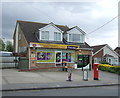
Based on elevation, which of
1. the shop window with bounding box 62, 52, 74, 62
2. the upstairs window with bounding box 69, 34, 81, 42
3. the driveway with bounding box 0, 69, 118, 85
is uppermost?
the upstairs window with bounding box 69, 34, 81, 42

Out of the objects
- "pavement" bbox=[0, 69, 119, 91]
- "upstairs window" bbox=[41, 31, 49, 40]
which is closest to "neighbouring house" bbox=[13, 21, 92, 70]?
"upstairs window" bbox=[41, 31, 49, 40]

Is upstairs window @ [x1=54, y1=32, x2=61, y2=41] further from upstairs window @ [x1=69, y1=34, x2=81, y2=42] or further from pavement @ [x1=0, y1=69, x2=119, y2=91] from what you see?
pavement @ [x1=0, y1=69, x2=119, y2=91]

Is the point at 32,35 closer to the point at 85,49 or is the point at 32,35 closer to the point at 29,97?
the point at 85,49

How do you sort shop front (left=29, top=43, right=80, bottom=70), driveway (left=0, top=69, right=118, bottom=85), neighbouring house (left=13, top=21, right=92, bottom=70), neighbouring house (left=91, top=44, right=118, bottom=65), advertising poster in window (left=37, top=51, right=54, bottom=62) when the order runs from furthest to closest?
neighbouring house (left=91, top=44, right=118, bottom=65) → advertising poster in window (left=37, top=51, right=54, bottom=62) → neighbouring house (left=13, top=21, right=92, bottom=70) → shop front (left=29, top=43, right=80, bottom=70) → driveway (left=0, top=69, right=118, bottom=85)

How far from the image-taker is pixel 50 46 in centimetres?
2258

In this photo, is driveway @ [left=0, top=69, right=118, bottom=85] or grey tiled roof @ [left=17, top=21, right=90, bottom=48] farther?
grey tiled roof @ [left=17, top=21, right=90, bottom=48]

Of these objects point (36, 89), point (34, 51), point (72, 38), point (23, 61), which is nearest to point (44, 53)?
point (34, 51)

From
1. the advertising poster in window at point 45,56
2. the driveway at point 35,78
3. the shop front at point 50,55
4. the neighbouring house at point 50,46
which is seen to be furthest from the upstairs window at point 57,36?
the driveway at point 35,78

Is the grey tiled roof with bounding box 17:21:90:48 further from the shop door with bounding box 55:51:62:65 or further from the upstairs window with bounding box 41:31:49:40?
the shop door with bounding box 55:51:62:65

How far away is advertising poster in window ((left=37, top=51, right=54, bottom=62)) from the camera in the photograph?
22.6 metres

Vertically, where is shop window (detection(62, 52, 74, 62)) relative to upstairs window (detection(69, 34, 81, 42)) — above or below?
below

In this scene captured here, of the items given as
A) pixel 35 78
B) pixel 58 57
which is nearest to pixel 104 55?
pixel 58 57

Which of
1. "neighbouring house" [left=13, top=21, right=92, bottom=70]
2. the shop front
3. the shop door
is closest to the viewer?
the shop front

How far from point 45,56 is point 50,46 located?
1.55 metres
